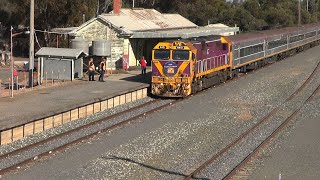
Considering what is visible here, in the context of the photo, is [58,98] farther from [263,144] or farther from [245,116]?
[263,144]

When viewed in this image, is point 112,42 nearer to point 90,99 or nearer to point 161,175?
point 90,99

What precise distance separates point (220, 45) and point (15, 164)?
19.2 metres

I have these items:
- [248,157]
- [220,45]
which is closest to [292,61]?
[220,45]

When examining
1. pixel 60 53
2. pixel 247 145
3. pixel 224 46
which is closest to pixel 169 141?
pixel 247 145

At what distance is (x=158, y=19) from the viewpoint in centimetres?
4969

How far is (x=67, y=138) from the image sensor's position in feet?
54.0

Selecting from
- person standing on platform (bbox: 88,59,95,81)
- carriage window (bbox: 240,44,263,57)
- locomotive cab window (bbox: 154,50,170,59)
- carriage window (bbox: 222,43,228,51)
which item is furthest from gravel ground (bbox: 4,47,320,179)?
carriage window (bbox: 240,44,263,57)

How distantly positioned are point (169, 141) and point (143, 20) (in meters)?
30.8

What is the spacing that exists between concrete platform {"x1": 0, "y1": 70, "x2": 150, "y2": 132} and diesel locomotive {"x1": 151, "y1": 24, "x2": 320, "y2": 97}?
1505mm

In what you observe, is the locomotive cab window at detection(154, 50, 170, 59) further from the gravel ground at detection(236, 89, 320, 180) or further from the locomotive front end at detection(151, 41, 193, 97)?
the gravel ground at detection(236, 89, 320, 180)

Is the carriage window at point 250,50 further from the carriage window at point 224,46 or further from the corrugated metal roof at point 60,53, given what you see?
the corrugated metal roof at point 60,53

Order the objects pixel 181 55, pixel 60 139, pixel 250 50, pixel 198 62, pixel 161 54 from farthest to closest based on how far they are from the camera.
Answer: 1. pixel 250 50
2. pixel 198 62
3. pixel 161 54
4. pixel 181 55
5. pixel 60 139

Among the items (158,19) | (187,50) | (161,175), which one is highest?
(158,19)

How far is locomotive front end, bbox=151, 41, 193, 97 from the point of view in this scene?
25.2 m
